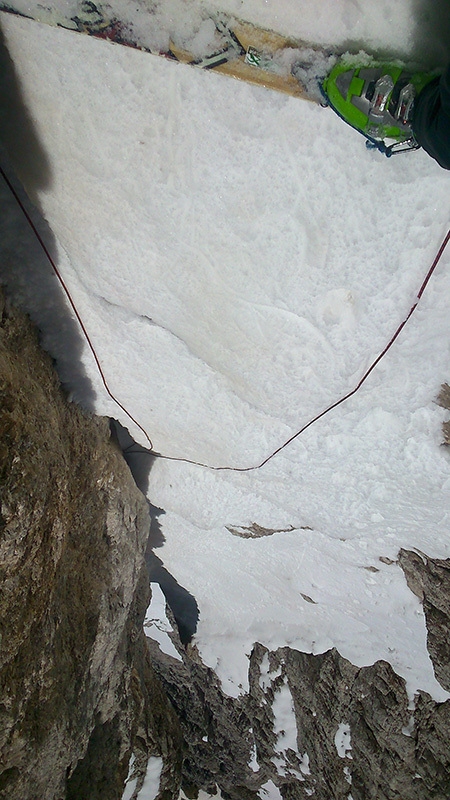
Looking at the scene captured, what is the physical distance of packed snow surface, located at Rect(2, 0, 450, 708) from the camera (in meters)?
1.65

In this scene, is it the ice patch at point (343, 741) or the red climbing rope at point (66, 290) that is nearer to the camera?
the red climbing rope at point (66, 290)

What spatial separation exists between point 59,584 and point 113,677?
1.73 metres

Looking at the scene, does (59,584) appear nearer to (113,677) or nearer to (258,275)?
(113,677)

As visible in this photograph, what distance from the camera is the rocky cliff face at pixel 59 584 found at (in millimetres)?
2203

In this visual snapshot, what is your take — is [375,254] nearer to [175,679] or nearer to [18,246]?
[18,246]

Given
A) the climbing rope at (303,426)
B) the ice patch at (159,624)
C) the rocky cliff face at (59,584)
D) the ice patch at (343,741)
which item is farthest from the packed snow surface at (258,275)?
the ice patch at (159,624)

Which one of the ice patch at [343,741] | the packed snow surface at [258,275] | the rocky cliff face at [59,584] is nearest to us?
the packed snow surface at [258,275]

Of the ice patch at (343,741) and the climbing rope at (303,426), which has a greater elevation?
the climbing rope at (303,426)

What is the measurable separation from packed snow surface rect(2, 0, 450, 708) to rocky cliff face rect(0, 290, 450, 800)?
1.54 ft

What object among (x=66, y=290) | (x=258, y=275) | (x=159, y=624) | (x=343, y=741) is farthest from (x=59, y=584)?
(x=159, y=624)

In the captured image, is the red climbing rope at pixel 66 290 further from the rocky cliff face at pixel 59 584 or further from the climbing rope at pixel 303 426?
the rocky cliff face at pixel 59 584

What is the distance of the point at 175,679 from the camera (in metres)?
7.18

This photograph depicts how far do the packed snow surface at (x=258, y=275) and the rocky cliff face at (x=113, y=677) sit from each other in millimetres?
470

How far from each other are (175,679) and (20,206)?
7150 millimetres
